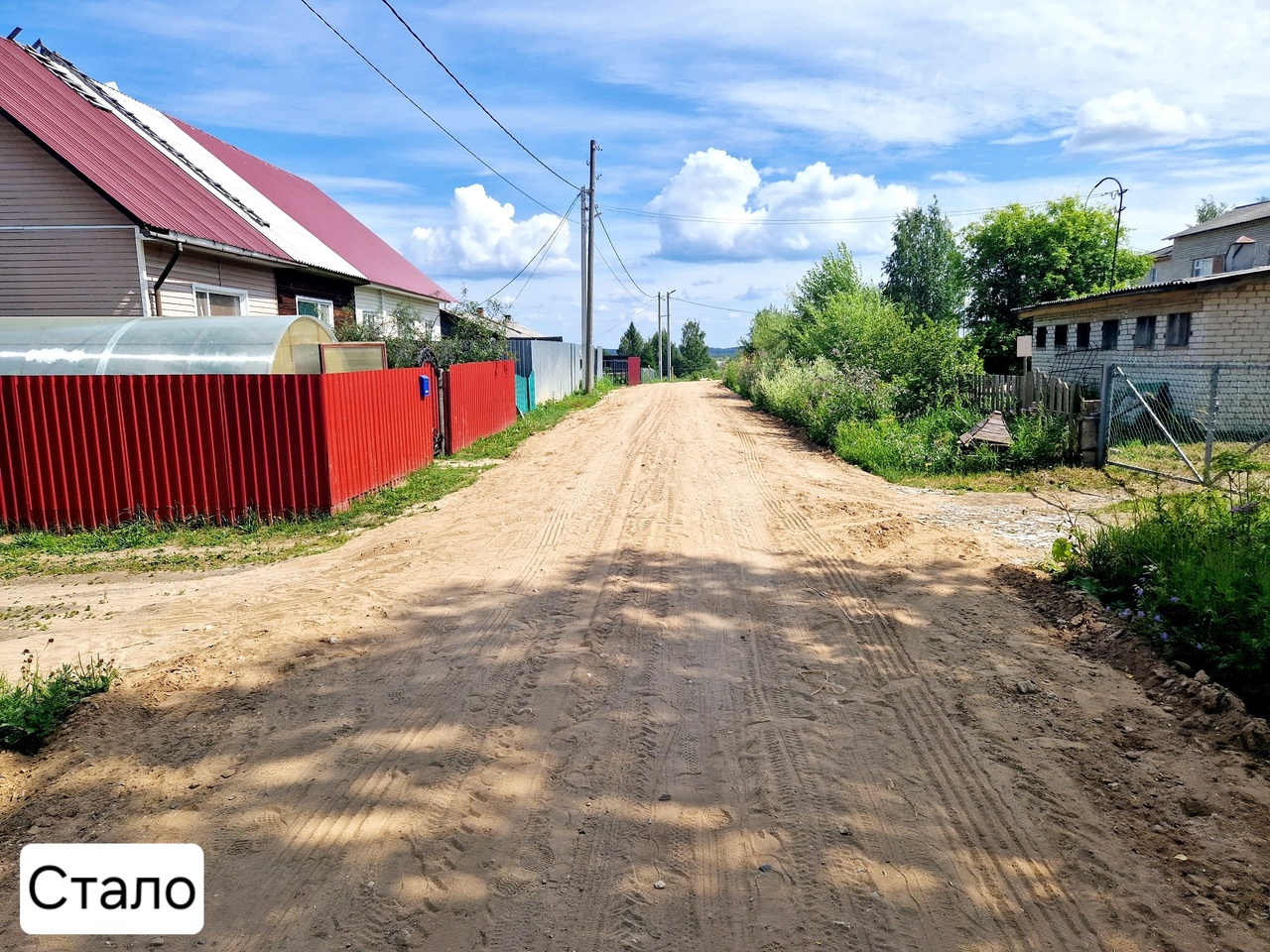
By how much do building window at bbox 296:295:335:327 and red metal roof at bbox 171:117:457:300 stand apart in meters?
2.50

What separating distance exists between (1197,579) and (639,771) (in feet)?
13.5

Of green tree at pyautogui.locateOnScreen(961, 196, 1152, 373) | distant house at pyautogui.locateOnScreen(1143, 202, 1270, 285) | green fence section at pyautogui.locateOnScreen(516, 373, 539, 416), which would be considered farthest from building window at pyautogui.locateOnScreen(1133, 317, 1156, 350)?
distant house at pyautogui.locateOnScreen(1143, 202, 1270, 285)

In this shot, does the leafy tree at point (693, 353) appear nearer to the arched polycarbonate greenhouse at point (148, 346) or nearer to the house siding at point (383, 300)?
the house siding at point (383, 300)

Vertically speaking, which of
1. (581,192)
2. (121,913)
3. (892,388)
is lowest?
(121,913)

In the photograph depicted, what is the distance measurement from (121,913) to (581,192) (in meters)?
33.6

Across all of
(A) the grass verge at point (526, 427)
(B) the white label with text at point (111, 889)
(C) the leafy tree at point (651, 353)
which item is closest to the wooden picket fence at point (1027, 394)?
(A) the grass verge at point (526, 427)

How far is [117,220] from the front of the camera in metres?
12.4

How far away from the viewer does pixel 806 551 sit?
26.8 feet

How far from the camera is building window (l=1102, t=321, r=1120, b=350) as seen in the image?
21141 mm

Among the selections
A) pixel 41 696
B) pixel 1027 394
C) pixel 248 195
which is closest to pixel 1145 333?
pixel 1027 394

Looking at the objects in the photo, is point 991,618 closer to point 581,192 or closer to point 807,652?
point 807,652

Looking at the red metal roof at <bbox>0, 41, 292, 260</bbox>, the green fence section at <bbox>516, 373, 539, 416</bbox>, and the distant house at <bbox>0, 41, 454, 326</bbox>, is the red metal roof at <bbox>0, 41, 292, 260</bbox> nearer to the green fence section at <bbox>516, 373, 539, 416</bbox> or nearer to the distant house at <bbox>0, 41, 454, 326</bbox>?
the distant house at <bbox>0, 41, 454, 326</bbox>

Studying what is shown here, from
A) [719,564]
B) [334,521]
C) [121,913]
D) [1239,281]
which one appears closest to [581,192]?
[1239,281]

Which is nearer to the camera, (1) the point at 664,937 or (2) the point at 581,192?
(1) the point at 664,937
